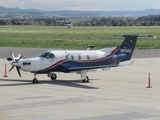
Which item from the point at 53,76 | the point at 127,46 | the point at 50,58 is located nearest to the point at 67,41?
the point at 127,46

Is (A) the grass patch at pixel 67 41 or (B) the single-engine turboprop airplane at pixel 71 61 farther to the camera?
(A) the grass patch at pixel 67 41

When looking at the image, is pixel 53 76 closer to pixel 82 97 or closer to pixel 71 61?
pixel 71 61

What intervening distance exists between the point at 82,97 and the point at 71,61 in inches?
278

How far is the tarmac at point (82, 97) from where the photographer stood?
20.7 metres

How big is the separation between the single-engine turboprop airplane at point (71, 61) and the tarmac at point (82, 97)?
2.64 feet

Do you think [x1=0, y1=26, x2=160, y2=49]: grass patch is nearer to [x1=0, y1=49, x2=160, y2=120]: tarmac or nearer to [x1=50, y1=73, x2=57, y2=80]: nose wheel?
[x1=0, y1=49, x2=160, y2=120]: tarmac

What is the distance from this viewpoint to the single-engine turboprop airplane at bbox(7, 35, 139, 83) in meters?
31.5

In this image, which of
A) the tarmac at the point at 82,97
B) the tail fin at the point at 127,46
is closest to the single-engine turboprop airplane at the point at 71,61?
the tail fin at the point at 127,46

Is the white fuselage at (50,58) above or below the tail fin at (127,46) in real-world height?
below

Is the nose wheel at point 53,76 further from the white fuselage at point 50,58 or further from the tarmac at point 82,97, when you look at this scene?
the white fuselage at point 50,58

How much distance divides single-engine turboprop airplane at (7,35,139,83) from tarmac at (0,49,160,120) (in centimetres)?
80

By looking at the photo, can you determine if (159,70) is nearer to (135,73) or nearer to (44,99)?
(135,73)

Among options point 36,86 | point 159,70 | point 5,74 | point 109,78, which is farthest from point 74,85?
point 159,70

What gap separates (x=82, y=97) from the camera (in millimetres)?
25750
